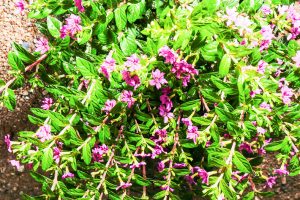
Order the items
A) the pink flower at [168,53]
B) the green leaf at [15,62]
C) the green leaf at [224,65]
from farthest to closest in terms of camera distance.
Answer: the green leaf at [15,62]
the pink flower at [168,53]
the green leaf at [224,65]

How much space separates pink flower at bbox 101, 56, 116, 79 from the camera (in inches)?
61.1

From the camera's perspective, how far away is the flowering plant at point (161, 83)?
1526mm

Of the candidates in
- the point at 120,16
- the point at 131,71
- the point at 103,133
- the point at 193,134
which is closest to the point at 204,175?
the point at 193,134

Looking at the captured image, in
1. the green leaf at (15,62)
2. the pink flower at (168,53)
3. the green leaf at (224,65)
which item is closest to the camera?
the green leaf at (224,65)

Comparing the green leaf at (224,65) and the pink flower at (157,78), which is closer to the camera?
the green leaf at (224,65)

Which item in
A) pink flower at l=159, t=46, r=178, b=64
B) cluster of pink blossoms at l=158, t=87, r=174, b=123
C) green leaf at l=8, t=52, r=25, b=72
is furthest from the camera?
cluster of pink blossoms at l=158, t=87, r=174, b=123

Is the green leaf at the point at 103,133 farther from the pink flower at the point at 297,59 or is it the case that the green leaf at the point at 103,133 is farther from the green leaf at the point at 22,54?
the pink flower at the point at 297,59

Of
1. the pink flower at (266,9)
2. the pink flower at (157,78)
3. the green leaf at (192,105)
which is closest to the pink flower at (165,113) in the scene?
the green leaf at (192,105)

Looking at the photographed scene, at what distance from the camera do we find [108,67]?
155cm

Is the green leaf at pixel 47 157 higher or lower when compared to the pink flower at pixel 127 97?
lower

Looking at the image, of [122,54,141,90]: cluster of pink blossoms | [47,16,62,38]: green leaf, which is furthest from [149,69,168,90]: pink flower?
[47,16,62,38]: green leaf

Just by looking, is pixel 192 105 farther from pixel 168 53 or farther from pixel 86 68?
pixel 86 68

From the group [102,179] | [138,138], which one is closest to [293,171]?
[138,138]

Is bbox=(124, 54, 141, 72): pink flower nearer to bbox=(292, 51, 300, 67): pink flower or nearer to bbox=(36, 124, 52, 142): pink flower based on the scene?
bbox=(36, 124, 52, 142): pink flower
